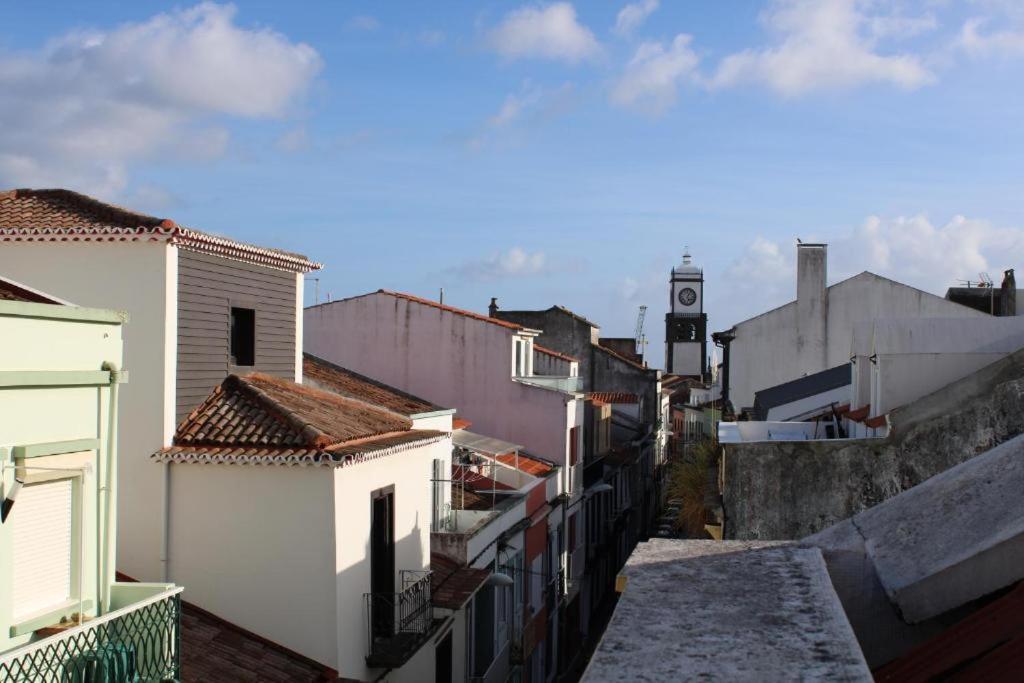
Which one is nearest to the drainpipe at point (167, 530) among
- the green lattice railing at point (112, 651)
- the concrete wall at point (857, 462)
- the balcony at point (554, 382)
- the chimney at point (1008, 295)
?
the green lattice railing at point (112, 651)

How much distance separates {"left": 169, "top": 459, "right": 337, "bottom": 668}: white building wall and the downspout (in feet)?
12.4

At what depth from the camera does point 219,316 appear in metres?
15.4

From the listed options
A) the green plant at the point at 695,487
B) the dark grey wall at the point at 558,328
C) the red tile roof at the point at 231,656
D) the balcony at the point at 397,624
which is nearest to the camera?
the red tile roof at the point at 231,656

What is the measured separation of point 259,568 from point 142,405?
2.61 m

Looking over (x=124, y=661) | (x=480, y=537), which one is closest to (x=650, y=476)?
(x=480, y=537)

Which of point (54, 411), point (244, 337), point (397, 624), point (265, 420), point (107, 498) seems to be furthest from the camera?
point (244, 337)

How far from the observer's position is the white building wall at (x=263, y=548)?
13.9 m

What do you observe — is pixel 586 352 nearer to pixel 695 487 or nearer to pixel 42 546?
pixel 695 487

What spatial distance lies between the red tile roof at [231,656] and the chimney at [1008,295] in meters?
26.6

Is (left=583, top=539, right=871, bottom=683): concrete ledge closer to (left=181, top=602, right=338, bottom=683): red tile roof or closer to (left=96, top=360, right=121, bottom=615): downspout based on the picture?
(left=96, top=360, right=121, bottom=615): downspout

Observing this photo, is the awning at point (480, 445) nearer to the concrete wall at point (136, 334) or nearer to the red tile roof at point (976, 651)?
the concrete wall at point (136, 334)

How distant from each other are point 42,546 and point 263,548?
490cm

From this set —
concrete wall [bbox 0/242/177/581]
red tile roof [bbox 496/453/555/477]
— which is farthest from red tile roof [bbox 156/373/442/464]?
red tile roof [bbox 496/453/555/477]

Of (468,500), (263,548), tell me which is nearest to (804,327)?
(468,500)
